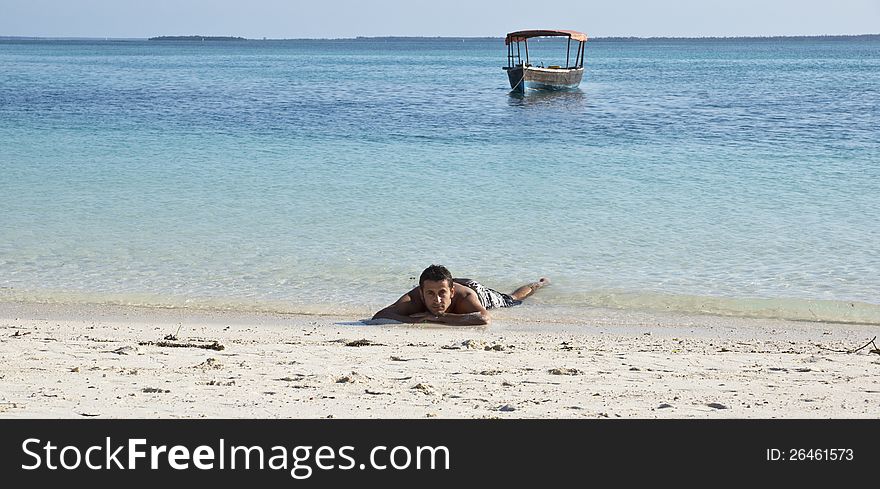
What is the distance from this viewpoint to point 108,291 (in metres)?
9.30

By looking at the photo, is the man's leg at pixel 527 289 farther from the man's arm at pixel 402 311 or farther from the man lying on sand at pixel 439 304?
the man's arm at pixel 402 311

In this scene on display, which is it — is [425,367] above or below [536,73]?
below

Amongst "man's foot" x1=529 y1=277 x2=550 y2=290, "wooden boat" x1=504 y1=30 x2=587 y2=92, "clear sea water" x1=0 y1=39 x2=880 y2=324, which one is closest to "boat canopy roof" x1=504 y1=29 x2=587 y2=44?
"wooden boat" x1=504 y1=30 x2=587 y2=92

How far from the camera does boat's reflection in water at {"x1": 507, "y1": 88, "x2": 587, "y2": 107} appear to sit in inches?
1448

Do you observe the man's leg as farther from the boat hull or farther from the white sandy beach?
the boat hull

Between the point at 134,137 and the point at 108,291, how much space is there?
15.0 metres

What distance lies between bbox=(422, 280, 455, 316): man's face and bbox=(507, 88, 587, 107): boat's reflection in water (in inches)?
1137

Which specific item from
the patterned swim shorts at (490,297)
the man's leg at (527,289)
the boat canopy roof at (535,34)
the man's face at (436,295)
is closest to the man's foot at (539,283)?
the man's leg at (527,289)

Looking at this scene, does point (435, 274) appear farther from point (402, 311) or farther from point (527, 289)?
point (527, 289)

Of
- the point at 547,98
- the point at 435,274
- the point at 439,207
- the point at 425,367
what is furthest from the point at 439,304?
the point at 547,98

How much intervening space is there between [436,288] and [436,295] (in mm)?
Result: 71

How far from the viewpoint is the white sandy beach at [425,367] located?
16.0 ft

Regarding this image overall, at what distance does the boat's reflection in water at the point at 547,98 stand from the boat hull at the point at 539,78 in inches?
8.5

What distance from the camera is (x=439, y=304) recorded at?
802cm
